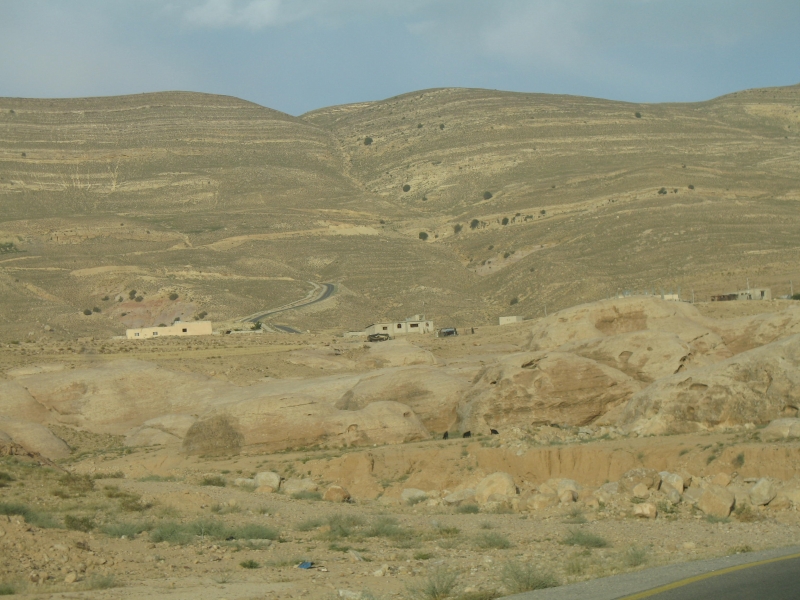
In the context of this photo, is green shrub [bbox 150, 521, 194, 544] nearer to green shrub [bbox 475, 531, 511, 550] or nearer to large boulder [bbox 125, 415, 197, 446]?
green shrub [bbox 475, 531, 511, 550]

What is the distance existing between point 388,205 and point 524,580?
387 ft

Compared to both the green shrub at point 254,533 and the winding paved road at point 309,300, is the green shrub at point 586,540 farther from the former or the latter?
the winding paved road at point 309,300

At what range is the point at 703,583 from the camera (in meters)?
10.9

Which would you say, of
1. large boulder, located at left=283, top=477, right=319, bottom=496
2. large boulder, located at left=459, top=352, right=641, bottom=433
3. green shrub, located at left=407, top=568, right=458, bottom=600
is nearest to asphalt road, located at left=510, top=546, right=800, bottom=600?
green shrub, located at left=407, top=568, right=458, bottom=600

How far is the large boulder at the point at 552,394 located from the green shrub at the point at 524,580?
14.9 meters

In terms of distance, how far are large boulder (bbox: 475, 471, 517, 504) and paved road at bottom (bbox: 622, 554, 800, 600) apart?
8.73 meters

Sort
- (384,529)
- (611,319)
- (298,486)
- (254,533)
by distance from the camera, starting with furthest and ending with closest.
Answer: (611,319)
(298,486)
(384,529)
(254,533)

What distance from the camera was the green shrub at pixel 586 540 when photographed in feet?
49.4

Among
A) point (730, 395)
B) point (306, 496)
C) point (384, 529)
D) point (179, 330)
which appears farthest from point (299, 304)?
point (384, 529)

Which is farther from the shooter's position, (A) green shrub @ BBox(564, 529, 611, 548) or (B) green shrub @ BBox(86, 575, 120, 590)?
(A) green shrub @ BBox(564, 529, 611, 548)

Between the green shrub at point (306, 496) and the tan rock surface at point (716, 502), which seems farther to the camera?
the green shrub at point (306, 496)

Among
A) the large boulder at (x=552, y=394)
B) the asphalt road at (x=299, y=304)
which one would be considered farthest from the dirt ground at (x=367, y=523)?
the asphalt road at (x=299, y=304)

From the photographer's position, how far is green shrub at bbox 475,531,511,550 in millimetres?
15289

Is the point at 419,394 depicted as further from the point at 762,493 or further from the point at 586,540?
the point at 586,540
